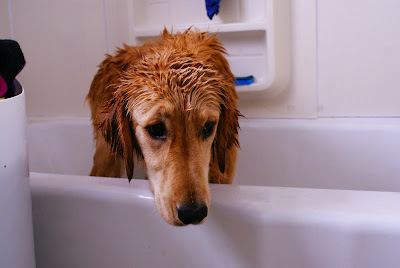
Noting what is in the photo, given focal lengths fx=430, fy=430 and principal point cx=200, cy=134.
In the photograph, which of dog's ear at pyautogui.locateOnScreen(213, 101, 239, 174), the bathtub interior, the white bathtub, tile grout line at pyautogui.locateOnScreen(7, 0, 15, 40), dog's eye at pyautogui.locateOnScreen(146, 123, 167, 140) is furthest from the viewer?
tile grout line at pyautogui.locateOnScreen(7, 0, 15, 40)

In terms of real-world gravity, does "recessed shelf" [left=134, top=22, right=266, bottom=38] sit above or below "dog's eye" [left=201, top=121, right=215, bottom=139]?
above

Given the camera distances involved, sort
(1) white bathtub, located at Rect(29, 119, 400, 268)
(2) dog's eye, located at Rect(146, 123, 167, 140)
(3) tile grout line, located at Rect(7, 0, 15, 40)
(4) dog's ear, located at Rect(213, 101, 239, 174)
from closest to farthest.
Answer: (1) white bathtub, located at Rect(29, 119, 400, 268) → (2) dog's eye, located at Rect(146, 123, 167, 140) → (4) dog's ear, located at Rect(213, 101, 239, 174) → (3) tile grout line, located at Rect(7, 0, 15, 40)

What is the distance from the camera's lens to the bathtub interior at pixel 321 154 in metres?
1.83

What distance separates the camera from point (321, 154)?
1920 mm

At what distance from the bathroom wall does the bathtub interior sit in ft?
0.32

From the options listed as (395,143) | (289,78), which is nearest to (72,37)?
(289,78)

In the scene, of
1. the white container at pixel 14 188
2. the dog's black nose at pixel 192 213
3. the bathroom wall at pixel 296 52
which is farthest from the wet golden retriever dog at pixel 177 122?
the bathroom wall at pixel 296 52

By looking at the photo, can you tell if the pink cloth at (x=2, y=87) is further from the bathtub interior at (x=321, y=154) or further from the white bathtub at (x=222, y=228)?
the bathtub interior at (x=321, y=154)

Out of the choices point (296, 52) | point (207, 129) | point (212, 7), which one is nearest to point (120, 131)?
point (207, 129)

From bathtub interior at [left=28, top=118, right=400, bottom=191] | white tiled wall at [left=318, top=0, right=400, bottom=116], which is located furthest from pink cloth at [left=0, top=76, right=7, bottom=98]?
white tiled wall at [left=318, top=0, right=400, bottom=116]

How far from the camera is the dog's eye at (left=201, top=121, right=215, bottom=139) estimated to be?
3.74ft

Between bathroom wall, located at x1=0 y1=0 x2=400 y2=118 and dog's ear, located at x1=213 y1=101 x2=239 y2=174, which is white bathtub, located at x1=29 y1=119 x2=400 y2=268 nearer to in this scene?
dog's ear, located at x1=213 y1=101 x2=239 y2=174

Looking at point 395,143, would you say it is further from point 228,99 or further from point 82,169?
point 82,169

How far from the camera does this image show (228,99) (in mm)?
1243
